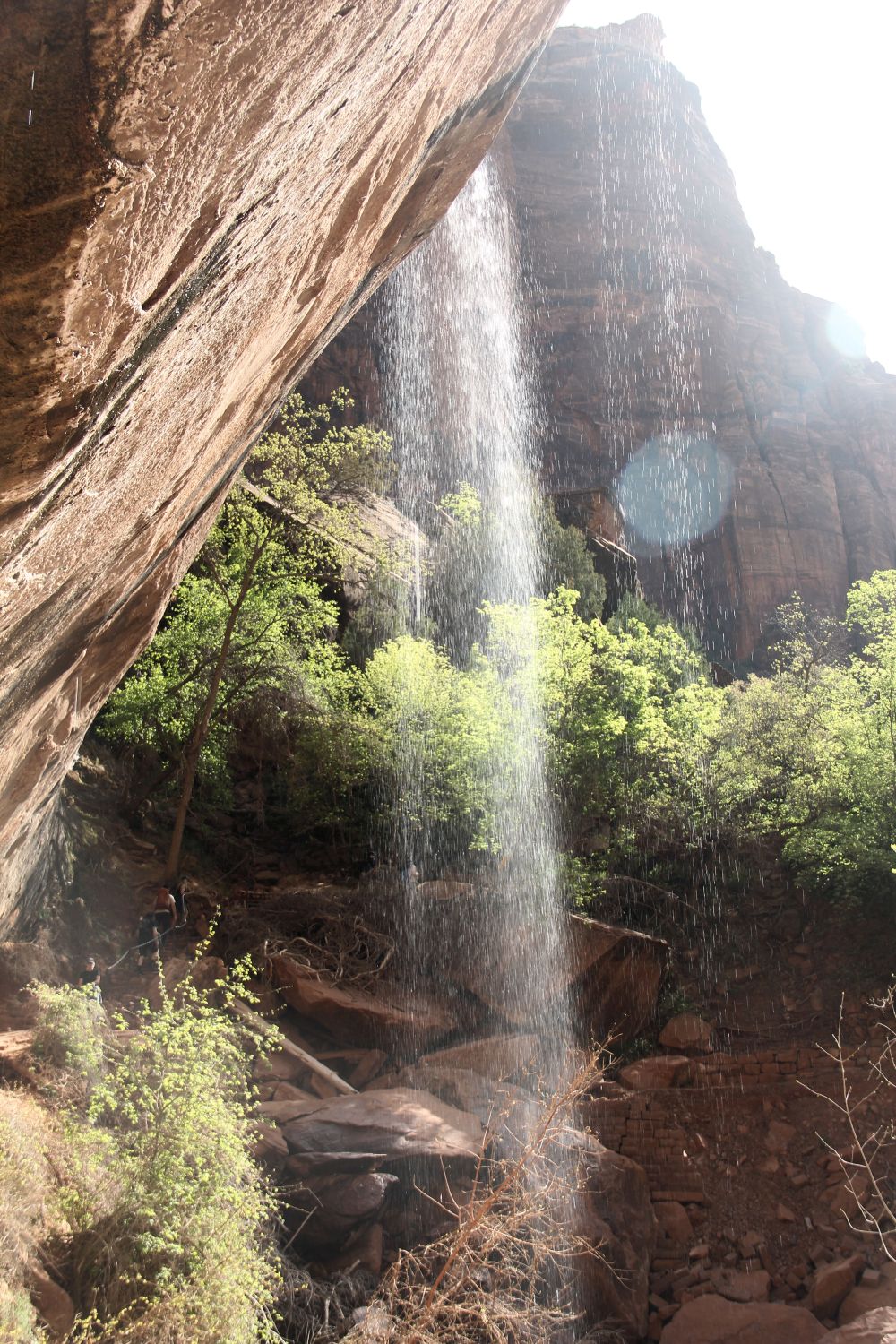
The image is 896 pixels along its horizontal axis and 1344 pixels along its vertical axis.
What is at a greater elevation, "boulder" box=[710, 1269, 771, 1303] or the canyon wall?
the canyon wall

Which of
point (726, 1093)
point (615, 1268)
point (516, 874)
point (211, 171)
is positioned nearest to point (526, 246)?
point (516, 874)

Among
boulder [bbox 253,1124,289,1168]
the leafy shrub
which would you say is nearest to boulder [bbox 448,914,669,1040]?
boulder [bbox 253,1124,289,1168]

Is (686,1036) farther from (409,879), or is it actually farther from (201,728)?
(201,728)

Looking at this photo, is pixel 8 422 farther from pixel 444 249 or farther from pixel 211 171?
pixel 444 249

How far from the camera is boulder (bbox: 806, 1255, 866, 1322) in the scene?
400 inches

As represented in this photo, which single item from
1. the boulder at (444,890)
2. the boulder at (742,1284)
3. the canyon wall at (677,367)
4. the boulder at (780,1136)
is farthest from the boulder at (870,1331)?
the canyon wall at (677,367)

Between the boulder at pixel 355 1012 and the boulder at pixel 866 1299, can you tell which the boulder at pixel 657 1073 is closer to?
the boulder at pixel 355 1012

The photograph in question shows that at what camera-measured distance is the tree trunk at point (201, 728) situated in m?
14.5

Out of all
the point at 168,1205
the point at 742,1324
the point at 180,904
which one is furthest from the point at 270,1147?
the point at 742,1324

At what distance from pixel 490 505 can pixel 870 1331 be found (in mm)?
22550

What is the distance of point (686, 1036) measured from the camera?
14.2 meters

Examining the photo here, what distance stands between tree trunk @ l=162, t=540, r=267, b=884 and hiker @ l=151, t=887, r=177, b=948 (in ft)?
5.56

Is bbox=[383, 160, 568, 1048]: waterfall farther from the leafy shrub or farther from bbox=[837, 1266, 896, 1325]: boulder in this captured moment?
the leafy shrub

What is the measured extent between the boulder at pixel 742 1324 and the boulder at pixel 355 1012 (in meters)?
4.31
